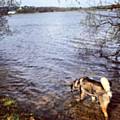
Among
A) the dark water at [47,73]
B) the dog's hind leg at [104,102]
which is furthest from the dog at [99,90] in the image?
the dark water at [47,73]

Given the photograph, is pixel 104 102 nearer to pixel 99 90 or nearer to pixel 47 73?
pixel 99 90

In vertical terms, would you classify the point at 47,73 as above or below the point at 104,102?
below

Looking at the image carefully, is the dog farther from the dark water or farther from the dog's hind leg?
the dark water

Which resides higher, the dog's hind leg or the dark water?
the dog's hind leg

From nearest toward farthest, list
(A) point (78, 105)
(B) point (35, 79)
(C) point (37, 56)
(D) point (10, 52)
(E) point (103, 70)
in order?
(A) point (78, 105) → (B) point (35, 79) → (E) point (103, 70) → (C) point (37, 56) → (D) point (10, 52)

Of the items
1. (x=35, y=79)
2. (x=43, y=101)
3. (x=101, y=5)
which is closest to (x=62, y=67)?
(x=35, y=79)

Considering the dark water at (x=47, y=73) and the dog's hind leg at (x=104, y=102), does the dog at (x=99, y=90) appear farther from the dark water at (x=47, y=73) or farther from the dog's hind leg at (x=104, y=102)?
the dark water at (x=47, y=73)

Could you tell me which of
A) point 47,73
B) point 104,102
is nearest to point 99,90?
point 104,102

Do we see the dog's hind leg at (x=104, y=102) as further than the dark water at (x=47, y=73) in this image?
No

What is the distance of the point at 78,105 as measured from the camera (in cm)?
1162

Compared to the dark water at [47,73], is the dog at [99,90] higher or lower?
higher

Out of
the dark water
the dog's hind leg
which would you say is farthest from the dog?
the dark water

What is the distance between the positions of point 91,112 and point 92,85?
3.19 feet

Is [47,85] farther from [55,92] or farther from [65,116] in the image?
[65,116]
